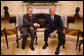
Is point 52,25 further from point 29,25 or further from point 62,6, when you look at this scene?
point 62,6

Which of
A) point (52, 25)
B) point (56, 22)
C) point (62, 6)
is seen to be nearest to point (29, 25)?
point (52, 25)

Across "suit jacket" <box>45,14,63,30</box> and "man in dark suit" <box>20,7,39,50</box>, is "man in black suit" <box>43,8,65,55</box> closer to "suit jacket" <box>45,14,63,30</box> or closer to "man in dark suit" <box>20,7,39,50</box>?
"suit jacket" <box>45,14,63,30</box>

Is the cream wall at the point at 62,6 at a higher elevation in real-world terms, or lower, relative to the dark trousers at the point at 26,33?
higher

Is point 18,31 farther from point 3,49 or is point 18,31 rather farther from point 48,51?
point 48,51

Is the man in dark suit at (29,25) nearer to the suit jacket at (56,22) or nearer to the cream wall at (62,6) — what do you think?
the suit jacket at (56,22)

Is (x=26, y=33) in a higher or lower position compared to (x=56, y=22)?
lower

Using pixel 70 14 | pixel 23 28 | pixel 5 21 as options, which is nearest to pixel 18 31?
pixel 23 28

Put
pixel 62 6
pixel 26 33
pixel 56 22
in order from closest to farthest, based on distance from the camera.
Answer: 1. pixel 26 33
2. pixel 56 22
3. pixel 62 6

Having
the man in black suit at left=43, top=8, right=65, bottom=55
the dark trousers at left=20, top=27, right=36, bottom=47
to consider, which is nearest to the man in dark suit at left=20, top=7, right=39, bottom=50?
the dark trousers at left=20, top=27, right=36, bottom=47

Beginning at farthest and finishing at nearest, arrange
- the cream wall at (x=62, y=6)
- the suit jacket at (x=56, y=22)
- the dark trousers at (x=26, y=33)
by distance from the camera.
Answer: the cream wall at (x=62, y=6)
the suit jacket at (x=56, y=22)
the dark trousers at (x=26, y=33)

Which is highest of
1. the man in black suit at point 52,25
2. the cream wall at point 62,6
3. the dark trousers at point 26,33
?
the cream wall at point 62,6

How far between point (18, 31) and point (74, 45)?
173 cm

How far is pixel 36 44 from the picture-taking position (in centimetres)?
453

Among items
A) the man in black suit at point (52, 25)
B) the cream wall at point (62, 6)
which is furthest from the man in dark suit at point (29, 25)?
the cream wall at point (62, 6)
